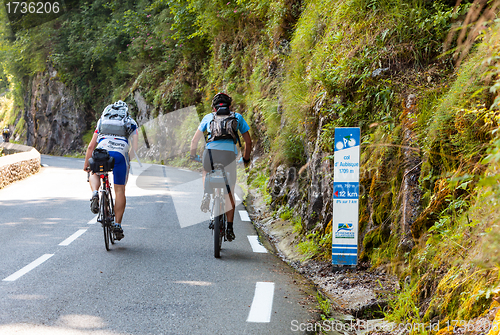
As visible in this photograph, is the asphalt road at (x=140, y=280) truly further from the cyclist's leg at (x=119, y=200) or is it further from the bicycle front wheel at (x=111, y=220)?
the cyclist's leg at (x=119, y=200)

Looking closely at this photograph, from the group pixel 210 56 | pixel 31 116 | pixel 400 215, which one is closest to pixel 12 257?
pixel 400 215

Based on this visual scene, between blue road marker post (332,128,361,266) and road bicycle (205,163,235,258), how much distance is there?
5.44ft

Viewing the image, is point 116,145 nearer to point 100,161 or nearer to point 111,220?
point 100,161

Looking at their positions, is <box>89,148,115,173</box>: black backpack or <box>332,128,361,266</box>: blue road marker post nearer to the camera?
<box>332,128,361,266</box>: blue road marker post

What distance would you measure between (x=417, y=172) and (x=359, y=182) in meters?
0.79

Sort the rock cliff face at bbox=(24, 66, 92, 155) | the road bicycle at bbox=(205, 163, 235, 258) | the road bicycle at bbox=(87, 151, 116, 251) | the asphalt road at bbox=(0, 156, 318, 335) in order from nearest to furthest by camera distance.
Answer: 1. the asphalt road at bbox=(0, 156, 318, 335)
2. the road bicycle at bbox=(205, 163, 235, 258)
3. the road bicycle at bbox=(87, 151, 116, 251)
4. the rock cliff face at bbox=(24, 66, 92, 155)

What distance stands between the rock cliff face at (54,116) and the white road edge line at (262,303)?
37.5 meters

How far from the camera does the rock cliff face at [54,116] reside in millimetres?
39688

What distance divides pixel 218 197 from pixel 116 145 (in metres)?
1.73

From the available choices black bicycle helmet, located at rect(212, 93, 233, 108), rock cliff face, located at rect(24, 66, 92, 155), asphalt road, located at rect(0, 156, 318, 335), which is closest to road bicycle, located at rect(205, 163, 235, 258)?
asphalt road, located at rect(0, 156, 318, 335)

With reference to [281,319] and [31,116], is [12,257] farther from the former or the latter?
[31,116]

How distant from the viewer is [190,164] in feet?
75.9

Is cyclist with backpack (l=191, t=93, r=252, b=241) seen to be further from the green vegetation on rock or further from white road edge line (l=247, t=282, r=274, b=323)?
white road edge line (l=247, t=282, r=274, b=323)

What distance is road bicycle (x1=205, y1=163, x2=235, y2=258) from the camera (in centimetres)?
591
